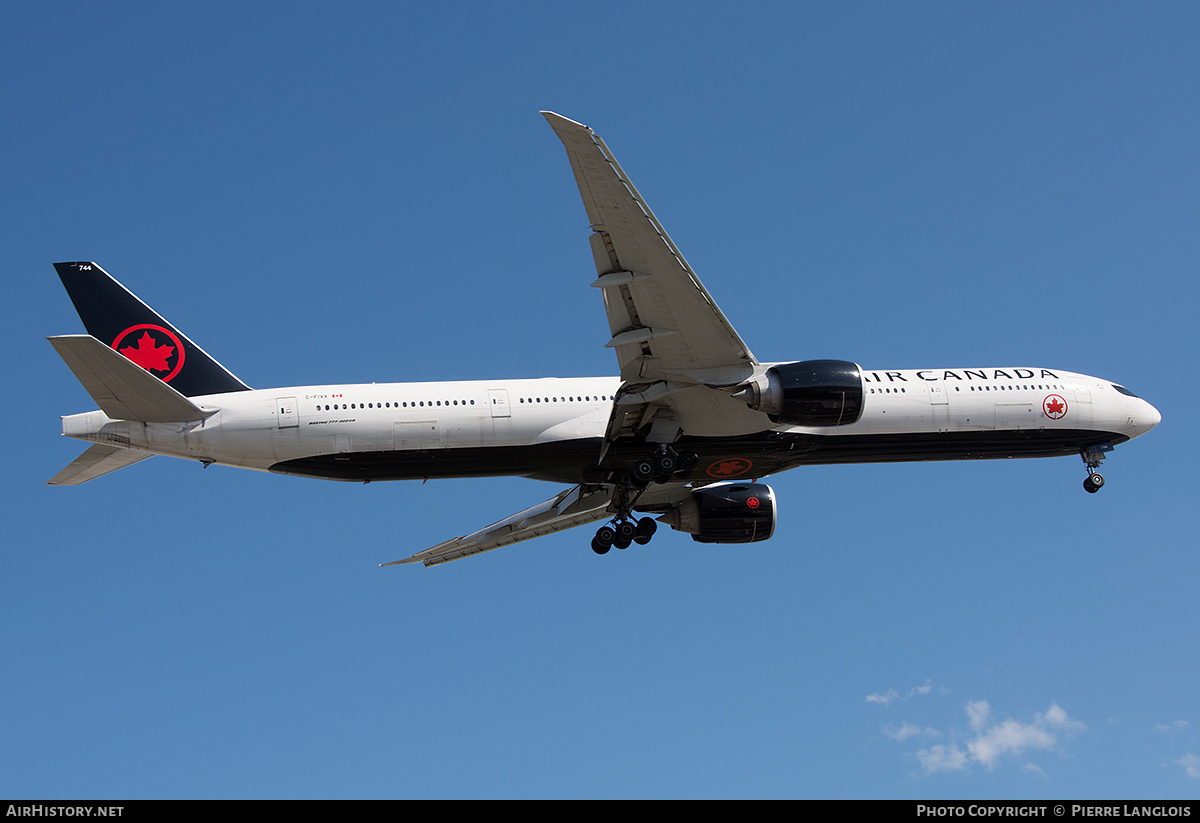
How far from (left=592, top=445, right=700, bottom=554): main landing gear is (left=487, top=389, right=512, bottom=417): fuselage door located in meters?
3.80

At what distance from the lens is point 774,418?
27.0 meters

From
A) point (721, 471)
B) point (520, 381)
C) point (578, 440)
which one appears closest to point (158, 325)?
point (520, 381)

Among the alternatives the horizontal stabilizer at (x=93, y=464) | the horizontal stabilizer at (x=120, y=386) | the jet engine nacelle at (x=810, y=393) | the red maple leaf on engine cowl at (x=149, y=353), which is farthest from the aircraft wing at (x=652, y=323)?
the horizontal stabilizer at (x=93, y=464)

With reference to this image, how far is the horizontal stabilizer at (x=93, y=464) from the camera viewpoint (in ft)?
91.7

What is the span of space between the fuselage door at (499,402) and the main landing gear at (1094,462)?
17.6m

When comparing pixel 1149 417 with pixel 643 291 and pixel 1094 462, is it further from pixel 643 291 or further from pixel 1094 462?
pixel 643 291

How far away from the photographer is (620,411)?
27938mm

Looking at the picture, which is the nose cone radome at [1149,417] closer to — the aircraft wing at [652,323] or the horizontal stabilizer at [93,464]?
the aircraft wing at [652,323]

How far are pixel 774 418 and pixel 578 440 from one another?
5282mm

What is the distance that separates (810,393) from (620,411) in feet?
15.9

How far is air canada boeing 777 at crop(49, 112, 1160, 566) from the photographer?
2497 centimetres

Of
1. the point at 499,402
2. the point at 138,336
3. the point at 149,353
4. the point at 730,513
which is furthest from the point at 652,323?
the point at 138,336

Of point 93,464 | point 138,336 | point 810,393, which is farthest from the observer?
point 138,336
